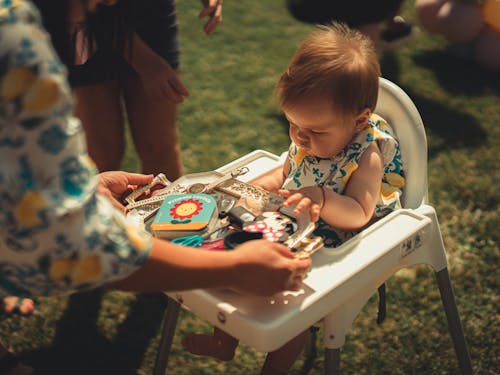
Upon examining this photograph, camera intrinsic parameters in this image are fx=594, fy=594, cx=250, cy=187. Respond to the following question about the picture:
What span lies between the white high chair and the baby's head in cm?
18

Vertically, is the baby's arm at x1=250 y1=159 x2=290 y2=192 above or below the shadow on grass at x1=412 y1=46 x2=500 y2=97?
above

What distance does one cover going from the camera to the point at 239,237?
112 cm

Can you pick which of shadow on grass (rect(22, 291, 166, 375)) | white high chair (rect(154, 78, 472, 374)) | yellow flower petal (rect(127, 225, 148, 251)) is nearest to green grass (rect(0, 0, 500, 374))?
shadow on grass (rect(22, 291, 166, 375))

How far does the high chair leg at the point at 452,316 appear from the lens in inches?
56.1

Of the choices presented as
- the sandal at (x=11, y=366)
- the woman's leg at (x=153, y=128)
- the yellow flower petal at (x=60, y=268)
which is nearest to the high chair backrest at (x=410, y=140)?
the woman's leg at (x=153, y=128)

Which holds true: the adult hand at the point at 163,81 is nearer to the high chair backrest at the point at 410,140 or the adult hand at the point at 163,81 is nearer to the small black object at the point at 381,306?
the high chair backrest at the point at 410,140

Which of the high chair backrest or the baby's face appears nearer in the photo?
the baby's face

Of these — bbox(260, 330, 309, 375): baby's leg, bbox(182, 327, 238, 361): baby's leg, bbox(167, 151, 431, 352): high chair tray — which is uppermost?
bbox(167, 151, 431, 352): high chair tray

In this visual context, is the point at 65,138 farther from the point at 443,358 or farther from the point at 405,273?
the point at 405,273

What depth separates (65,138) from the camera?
72cm

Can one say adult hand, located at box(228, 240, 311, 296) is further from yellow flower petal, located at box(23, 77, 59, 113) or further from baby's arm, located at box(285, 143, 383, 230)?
yellow flower petal, located at box(23, 77, 59, 113)

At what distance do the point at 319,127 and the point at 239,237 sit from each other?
0.33m

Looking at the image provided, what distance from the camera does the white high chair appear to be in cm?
101

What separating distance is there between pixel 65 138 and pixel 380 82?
0.95m
